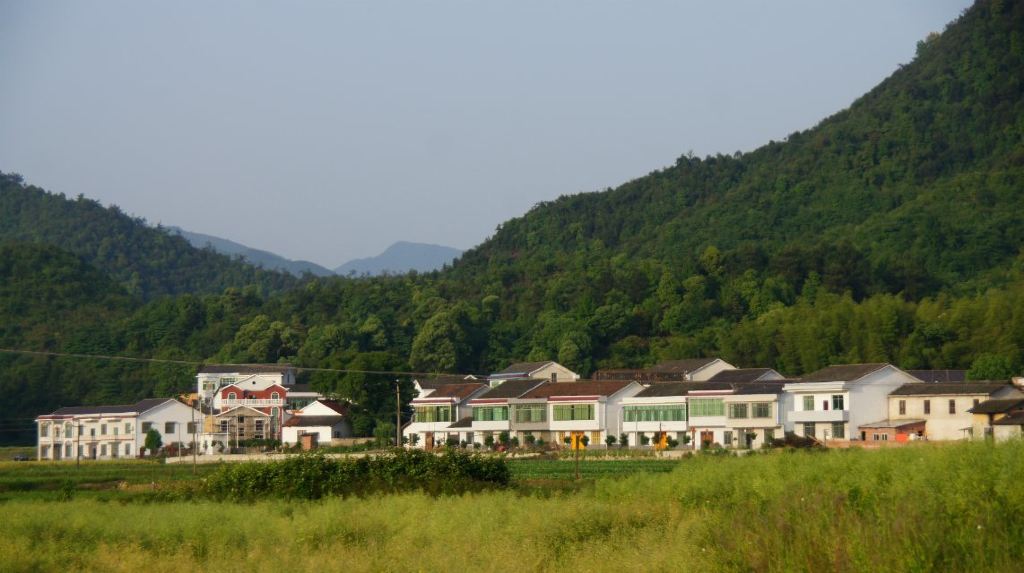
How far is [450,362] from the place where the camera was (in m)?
94.6

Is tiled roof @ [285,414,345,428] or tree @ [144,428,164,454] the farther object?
tiled roof @ [285,414,345,428]

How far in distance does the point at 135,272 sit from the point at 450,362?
341 ft

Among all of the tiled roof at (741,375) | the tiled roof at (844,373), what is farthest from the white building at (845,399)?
the tiled roof at (741,375)

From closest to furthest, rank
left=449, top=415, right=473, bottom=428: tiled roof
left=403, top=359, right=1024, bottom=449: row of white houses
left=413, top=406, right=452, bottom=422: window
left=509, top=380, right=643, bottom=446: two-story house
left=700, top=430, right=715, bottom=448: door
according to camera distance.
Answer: left=403, top=359, right=1024, bottom=449: row of white houses
left=700, top=430, right=715, bottom=448: door
left=509, top=380, right=643, bottom=446: two-story house
left=449, top=415, right=473, bottom=428: tiled roof
left=413, top=406, right=452, bottom=422: window

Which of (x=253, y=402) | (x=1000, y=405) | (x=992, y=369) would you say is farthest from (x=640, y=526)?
(x=253, y=402)

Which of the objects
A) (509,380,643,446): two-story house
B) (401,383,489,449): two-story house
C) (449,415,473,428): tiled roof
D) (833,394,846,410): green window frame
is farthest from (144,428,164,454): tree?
(833,394,846,410): green window frame

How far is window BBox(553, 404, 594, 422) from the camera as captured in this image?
227 feet

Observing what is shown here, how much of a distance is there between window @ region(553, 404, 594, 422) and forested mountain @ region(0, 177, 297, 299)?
4785 inches

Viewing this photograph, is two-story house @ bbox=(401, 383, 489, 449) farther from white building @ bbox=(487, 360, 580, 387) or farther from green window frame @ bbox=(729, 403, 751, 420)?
green window frame @ bbox=(729, 403, 751, 420)

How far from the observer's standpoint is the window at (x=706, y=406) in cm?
6469

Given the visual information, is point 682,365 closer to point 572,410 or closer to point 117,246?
point 572,410

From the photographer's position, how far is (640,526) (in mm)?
22391

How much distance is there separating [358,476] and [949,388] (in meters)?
32.0

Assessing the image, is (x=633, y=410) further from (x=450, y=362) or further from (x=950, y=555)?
(x=950, y=555)
